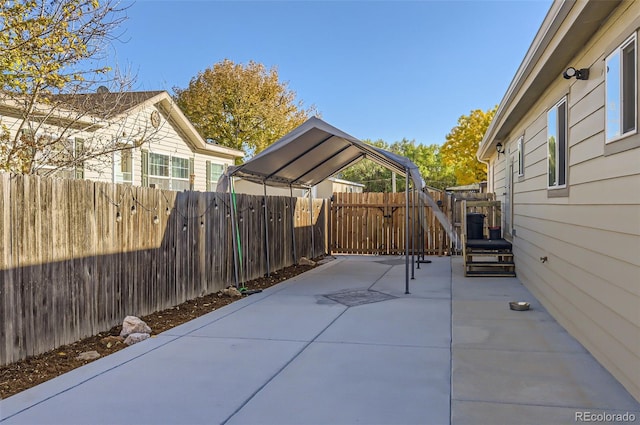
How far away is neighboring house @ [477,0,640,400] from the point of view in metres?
3.37

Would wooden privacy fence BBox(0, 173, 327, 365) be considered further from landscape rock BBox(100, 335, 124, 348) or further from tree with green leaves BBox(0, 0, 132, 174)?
tree with green leaves BBox(0, 0, 132, 174)

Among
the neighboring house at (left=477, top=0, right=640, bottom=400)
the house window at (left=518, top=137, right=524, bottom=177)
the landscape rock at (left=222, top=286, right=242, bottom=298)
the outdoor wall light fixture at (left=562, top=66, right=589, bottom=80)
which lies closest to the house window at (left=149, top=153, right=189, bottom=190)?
the landscape rock at (left=222, top=286, right=242, bottom=298)

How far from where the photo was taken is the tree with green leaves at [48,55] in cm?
499

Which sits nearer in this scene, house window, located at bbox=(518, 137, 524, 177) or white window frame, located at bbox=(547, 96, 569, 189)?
white window frame, located at bbox=(547, 96, 569, 189)

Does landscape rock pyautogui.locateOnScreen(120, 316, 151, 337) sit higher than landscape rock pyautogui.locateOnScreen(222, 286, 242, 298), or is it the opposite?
landscape rock pyautogui.locateOnScreen(120, 316, 151, 337)

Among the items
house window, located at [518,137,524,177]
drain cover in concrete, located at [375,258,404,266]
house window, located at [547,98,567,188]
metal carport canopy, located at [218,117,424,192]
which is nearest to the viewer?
house window, located at [547,98,567,188]

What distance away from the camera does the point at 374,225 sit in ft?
45.4

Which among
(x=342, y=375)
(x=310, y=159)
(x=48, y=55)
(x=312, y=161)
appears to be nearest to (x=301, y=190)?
(x=312, y=161)

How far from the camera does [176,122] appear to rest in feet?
48.1

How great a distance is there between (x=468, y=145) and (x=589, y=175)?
83.1ft

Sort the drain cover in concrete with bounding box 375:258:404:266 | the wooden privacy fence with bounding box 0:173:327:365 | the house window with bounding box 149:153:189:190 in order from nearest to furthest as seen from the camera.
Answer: the wooden privacy fence with bounding box 0:173:327:365, the drain cover in concrete with bounding box 375:258:404:266, the house window with bounding box 149:153:189:190

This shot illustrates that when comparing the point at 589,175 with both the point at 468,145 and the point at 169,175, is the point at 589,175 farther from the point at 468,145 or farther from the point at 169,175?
the point at 468,145

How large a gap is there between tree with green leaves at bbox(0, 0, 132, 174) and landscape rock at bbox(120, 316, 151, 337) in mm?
1822

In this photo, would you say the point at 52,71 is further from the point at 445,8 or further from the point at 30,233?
the point at 445,8
